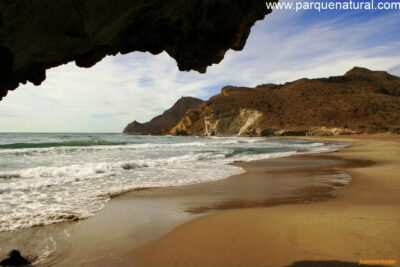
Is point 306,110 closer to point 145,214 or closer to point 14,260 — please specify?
point 145,214

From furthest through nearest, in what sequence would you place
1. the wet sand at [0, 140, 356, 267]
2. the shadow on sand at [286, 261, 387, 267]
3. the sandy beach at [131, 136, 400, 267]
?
the wet sand at [0, 140, 356, 267] → the sandy beach at [131, 136, 400, 267] → the shadow on sand at [286, 261, 387, 267]

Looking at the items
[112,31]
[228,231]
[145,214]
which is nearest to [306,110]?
[145,214]

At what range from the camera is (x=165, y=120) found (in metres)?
177

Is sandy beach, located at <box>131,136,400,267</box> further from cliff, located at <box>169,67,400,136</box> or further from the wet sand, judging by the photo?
cliff, located at <box>169,67,400,136</box>

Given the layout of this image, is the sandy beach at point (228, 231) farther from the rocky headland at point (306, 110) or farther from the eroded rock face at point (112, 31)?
the rocky headland at point (306, 110)

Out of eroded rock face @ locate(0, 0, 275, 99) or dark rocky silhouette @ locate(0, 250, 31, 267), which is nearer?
eroded rock face @ locate(0, 0, 275, 99)

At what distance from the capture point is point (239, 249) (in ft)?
16.6

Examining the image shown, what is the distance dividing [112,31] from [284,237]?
3750 millimetres

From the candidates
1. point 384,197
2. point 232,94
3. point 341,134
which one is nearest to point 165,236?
point 384,197

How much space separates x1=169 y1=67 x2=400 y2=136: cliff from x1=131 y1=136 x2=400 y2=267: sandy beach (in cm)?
5825

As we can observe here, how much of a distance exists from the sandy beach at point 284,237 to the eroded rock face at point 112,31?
2677mm

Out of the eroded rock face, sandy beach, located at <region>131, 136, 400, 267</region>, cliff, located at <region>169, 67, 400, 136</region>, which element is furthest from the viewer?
cliff, located at <region>169, 67, 400, 136</region>

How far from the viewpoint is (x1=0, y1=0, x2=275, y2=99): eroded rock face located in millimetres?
3584

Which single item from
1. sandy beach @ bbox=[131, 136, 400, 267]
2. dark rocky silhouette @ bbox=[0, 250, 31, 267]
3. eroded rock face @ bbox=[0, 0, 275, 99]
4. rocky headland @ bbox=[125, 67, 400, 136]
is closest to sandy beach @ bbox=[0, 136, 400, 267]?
sandy beach @ bbox=[131, 136, 400, 267]
